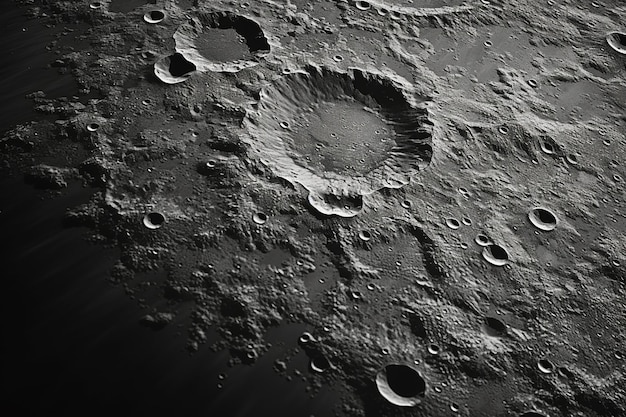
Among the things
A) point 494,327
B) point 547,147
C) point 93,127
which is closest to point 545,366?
point 494,327

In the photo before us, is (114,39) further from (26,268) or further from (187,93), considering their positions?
(26,268)

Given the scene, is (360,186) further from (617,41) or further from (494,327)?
(617,41)

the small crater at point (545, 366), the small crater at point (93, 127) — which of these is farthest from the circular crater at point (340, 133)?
the small crater at point (545, 366)

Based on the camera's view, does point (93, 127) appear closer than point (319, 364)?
No

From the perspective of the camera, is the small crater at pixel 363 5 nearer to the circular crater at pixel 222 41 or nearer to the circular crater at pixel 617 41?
the circular crater at pixel 222 41

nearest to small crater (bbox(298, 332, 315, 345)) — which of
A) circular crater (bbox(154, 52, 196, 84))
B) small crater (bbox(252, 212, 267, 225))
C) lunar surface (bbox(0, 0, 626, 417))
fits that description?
lunar surface (bbox(0, 0, 626, 417))

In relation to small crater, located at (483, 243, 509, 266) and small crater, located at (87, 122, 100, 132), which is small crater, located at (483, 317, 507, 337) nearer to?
A: small crater, located at (483, 243, 509, 266)
